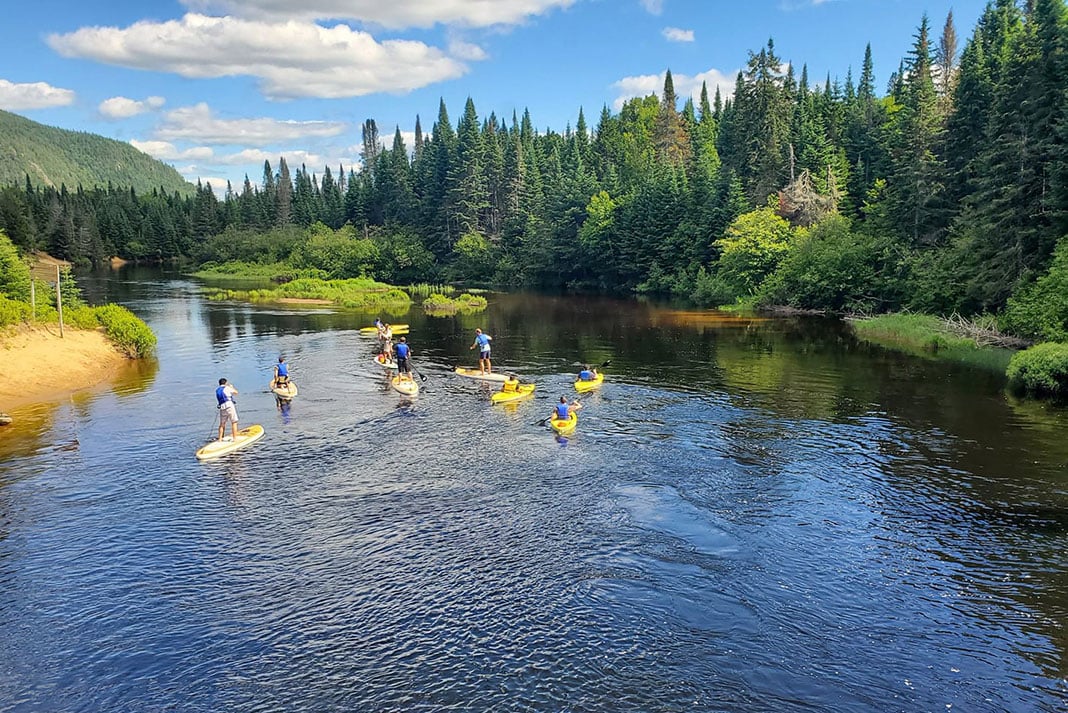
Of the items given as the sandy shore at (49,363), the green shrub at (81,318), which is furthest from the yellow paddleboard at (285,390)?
the green shrub at (81,318)

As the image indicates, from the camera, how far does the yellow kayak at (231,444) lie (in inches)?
1025

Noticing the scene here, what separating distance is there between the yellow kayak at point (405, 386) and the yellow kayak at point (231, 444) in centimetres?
843

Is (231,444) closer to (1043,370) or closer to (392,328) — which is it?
(392,328)

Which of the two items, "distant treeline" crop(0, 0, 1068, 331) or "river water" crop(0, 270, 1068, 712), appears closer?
"river water" crop(0, 270, 1068, 712)

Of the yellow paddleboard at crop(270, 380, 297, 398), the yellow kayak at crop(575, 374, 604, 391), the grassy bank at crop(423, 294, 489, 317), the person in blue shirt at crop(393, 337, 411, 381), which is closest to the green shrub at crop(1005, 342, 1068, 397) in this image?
the yellow kayak at crop(575, 374, 604, 391)

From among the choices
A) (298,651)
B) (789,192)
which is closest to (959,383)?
(298,651)

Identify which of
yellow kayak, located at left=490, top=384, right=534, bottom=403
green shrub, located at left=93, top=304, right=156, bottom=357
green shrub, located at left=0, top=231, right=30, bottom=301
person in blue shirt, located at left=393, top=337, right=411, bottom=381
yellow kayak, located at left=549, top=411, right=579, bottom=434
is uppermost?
green shrub, located at left=0, top=231, right=30, bottom=301

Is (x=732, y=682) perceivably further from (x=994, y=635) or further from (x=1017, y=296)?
(x=1017, y=296)

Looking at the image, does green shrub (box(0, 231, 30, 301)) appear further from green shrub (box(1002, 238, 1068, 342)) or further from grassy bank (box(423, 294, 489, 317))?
green shrub (box(1002, 238, 1068, 342))

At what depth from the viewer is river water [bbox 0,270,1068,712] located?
531 inches

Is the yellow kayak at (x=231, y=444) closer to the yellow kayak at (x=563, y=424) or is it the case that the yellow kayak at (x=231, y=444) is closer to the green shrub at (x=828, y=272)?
the yellow kayak at (x=563, y=424)

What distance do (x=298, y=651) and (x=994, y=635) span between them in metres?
14.4

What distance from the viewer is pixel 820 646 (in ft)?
47.4

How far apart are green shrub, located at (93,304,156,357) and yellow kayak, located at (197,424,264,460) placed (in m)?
21.2
